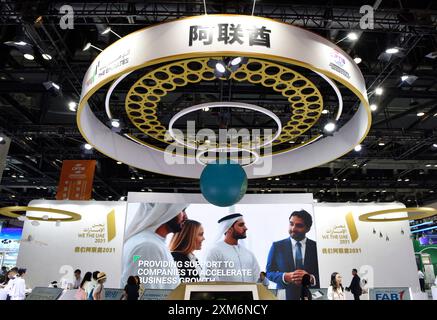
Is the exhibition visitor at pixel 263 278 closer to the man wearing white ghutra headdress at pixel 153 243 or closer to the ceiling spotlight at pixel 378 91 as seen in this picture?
the man wearing white ghutra headdress at pixel 153 243

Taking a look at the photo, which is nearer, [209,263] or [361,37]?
[361,37]

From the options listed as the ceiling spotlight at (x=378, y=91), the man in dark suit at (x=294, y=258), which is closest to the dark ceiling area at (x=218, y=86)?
the ceiling spotlight at (x=378, y=91)

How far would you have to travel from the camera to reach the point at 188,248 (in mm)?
11070

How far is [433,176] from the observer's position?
1584cm

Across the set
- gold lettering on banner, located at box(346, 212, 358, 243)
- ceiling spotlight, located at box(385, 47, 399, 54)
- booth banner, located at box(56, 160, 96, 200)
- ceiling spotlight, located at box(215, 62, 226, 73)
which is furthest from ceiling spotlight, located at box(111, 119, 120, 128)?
gold lettering on banner, located at box(346, 212, 358, 243)

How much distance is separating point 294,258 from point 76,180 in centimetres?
729

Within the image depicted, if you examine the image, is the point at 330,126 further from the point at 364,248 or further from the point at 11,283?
the point at 11,283

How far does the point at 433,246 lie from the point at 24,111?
68.9ft

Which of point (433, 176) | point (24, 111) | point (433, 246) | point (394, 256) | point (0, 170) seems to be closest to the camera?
point (24, 111)

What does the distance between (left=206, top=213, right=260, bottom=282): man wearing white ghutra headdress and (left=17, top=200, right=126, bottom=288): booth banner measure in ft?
10.1

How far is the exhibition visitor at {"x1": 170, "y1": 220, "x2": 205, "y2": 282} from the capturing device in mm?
10789

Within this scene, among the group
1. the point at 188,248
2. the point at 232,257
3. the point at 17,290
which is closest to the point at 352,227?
the point at 232,257
